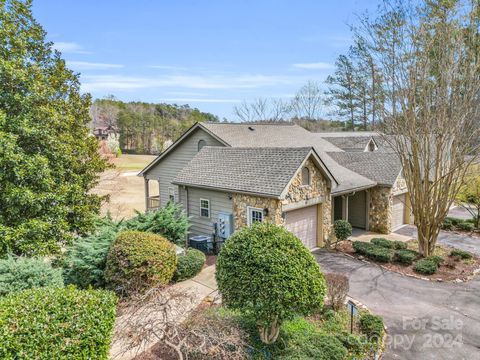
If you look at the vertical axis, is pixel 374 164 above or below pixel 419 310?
above

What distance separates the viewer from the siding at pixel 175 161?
1997 centimetres

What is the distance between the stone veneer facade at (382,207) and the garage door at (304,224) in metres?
4.83

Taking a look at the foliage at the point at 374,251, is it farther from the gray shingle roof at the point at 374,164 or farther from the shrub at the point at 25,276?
the shrub at the point at 25,276

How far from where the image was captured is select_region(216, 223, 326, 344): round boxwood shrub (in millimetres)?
6422

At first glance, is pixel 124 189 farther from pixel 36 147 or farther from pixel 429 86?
pixel 429 86

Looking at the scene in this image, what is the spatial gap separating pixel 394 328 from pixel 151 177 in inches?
675

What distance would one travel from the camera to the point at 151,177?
22.0 m

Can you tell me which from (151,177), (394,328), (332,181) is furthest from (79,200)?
(394,328)

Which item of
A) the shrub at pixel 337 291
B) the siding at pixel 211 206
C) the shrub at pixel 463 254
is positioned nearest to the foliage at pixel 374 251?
the shrub at pixel 463 254

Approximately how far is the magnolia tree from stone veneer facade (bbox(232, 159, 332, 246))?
11.8 ft

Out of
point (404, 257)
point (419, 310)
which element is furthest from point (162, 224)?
point (404, 257)

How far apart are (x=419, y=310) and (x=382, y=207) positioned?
9.14 m

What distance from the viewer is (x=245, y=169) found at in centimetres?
1540

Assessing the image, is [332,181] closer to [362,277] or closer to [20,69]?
[362,277]
